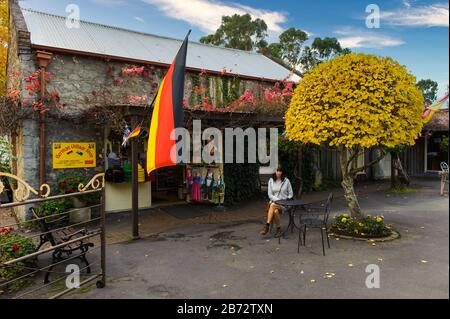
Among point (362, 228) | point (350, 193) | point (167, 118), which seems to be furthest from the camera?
point (350, 193)

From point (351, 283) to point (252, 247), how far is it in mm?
2235

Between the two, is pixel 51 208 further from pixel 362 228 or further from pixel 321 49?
pixel 321 49

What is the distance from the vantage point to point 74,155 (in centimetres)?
947

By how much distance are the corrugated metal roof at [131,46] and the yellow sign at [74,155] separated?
286 centimetres

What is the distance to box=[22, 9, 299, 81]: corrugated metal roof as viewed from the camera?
407 inches

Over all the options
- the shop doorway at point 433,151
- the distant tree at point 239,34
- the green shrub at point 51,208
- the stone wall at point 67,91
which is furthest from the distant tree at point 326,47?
the green shrub at point 51,208

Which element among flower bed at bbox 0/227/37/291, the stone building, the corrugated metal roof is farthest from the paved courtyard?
the corrugated metal roof

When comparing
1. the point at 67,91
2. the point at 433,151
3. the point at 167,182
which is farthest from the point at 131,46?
the point at 433,151

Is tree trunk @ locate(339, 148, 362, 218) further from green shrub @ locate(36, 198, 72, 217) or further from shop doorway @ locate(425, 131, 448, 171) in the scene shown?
shop doorway @ locate(425, 131, 448, 171)

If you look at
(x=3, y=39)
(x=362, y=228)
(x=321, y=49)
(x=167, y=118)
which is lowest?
(x=362, y=228)

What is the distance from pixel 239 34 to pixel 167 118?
3559cm

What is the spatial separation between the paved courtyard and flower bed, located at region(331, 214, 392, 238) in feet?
1.02

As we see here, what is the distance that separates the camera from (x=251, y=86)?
1355 cm
